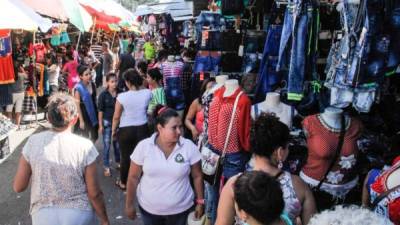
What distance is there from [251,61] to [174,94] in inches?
83.4

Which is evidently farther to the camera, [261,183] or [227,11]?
[227,11]

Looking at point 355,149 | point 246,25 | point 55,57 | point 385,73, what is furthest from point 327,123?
point 55,57

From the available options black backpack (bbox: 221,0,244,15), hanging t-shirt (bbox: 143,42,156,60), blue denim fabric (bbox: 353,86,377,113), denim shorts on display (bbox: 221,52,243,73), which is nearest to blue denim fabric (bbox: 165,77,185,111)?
denim shorts on display (bbox: 221,52,243,73)

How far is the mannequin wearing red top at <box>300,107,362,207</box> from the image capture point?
126 inches

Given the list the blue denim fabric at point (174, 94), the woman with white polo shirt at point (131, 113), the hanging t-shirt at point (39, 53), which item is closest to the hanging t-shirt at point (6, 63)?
the hanging t-shirt at point (39, 53)

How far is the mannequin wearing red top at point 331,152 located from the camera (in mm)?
3205

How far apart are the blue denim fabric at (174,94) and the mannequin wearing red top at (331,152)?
3471mm

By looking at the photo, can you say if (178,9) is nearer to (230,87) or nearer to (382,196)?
(230,87)

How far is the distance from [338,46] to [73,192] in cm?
239

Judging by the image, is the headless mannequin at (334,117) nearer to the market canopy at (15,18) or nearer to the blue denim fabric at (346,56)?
the blue denim fabric at (346,56)

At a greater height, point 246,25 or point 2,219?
point 246,25

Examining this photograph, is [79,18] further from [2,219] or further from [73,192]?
[73,192]

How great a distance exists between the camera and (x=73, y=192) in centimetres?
283

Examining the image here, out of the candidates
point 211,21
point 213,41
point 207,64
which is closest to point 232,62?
point 213,41
